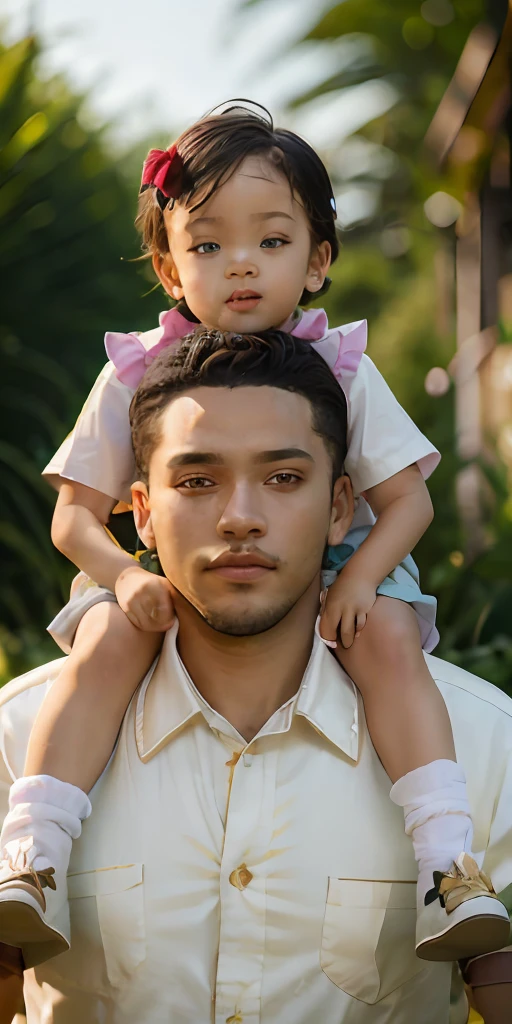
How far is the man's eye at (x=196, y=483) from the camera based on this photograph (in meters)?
2.41

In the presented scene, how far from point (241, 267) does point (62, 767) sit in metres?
1.09

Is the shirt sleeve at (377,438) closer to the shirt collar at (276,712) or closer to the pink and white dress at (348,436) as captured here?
the pink and white dress at (348,436)

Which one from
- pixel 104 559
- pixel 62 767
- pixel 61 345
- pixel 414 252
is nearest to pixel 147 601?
pixel 104 559

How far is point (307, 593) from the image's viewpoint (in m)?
2.57

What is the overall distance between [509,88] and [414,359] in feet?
31.7

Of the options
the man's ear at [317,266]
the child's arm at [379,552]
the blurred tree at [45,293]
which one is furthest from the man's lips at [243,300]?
the blurred tree at [45,293]

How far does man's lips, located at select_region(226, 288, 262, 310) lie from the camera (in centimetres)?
250

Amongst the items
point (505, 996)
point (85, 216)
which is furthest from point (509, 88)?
point (505, 996)

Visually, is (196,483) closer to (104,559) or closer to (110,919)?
(104,559)

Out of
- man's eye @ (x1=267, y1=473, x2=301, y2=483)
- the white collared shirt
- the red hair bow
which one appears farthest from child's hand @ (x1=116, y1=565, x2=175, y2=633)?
the red hair bow

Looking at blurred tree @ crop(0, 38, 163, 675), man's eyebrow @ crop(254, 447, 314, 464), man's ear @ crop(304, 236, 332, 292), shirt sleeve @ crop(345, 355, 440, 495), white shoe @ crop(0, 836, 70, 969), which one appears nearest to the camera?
white shoe @ crop(0, 836, 70, 969)

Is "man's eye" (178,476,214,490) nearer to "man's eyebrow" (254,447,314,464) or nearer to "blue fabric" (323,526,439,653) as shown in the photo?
"man's eyebrow" (254,447,314,464)

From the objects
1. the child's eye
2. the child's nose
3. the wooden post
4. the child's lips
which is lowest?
the child's lips

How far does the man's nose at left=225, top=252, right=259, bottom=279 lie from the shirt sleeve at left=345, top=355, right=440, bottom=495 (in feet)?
1.19
